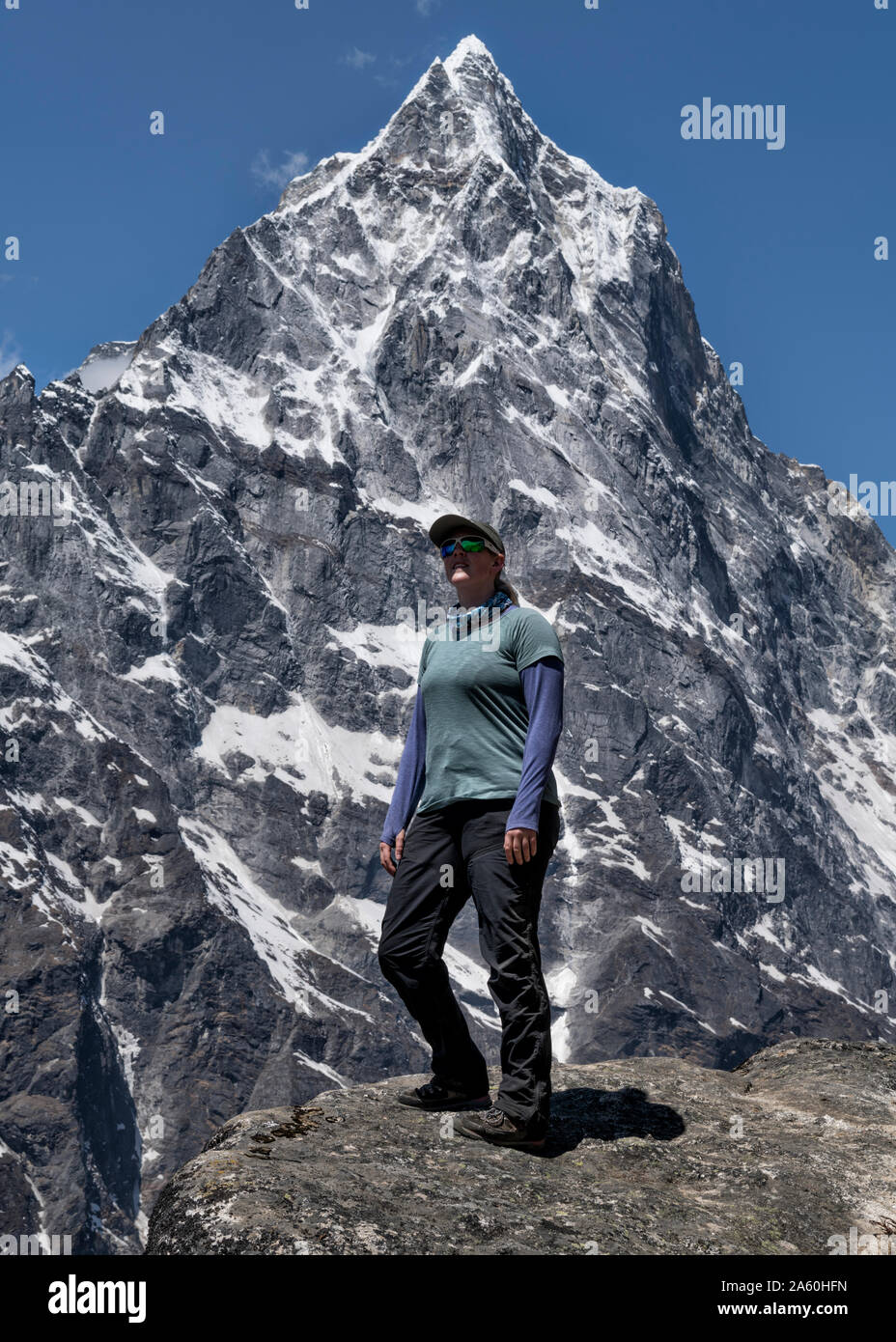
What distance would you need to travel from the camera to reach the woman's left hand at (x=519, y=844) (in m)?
8.73

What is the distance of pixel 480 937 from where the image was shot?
9031 millimetres

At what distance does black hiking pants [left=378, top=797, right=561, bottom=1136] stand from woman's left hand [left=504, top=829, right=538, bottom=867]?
8cm

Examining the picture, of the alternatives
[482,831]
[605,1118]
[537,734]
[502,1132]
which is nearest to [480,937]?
[482,831]

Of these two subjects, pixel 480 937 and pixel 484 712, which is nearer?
pixel 480 937

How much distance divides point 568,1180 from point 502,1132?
0.64m

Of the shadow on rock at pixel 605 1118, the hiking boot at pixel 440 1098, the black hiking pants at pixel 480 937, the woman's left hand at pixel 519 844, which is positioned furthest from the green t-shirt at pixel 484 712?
the shadow on rock at pixel 605 1118

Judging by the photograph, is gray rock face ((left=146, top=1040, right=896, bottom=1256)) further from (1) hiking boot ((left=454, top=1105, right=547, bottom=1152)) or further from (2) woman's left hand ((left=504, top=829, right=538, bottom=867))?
(2) woman's left hand ((left=504, top=829, right=538, bottom=867))

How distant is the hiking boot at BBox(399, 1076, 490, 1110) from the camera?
9617 millimetres

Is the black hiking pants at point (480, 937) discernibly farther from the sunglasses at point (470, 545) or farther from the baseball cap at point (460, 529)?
the baseball cap at point (460, 529)

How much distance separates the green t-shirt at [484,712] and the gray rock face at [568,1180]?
2.07 meters

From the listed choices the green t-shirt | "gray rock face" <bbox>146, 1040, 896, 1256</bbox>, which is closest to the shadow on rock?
"gray rock face" <bbox>146, 1040, 896, 1256</bbox>

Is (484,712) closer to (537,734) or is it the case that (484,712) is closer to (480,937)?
(537,734)
